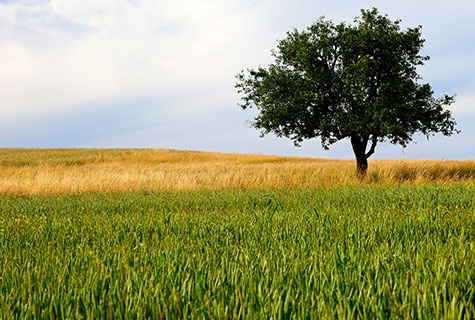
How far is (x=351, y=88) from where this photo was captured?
20188 millimetres

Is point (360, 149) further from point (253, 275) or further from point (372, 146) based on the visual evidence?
point (253, 275)

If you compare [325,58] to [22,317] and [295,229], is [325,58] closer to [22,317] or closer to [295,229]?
[295,229]

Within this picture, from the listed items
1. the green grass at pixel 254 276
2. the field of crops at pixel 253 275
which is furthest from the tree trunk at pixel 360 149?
the green grass at pixel 254 276

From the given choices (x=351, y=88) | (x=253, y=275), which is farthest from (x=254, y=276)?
(x=351, y=88)

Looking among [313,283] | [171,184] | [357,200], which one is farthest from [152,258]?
[171,184]

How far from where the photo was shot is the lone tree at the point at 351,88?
2065cm

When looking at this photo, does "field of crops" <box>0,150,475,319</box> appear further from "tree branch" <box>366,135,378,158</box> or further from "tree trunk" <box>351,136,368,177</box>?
"tree branch" <box>366,135,378,158</box>

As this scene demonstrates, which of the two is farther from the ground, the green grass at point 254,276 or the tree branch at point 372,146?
the tree branch at point 372,146

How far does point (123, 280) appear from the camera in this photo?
2.94 m

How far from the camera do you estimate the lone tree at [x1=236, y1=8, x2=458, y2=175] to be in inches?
813

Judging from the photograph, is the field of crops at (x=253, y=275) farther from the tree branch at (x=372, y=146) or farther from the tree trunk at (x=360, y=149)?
the tree branch at (x=372, y=146)

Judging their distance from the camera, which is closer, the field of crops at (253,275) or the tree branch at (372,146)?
the field of crops at (253,275)

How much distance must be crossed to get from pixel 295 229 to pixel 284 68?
19.0 meters

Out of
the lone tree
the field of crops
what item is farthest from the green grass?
the lone tree
